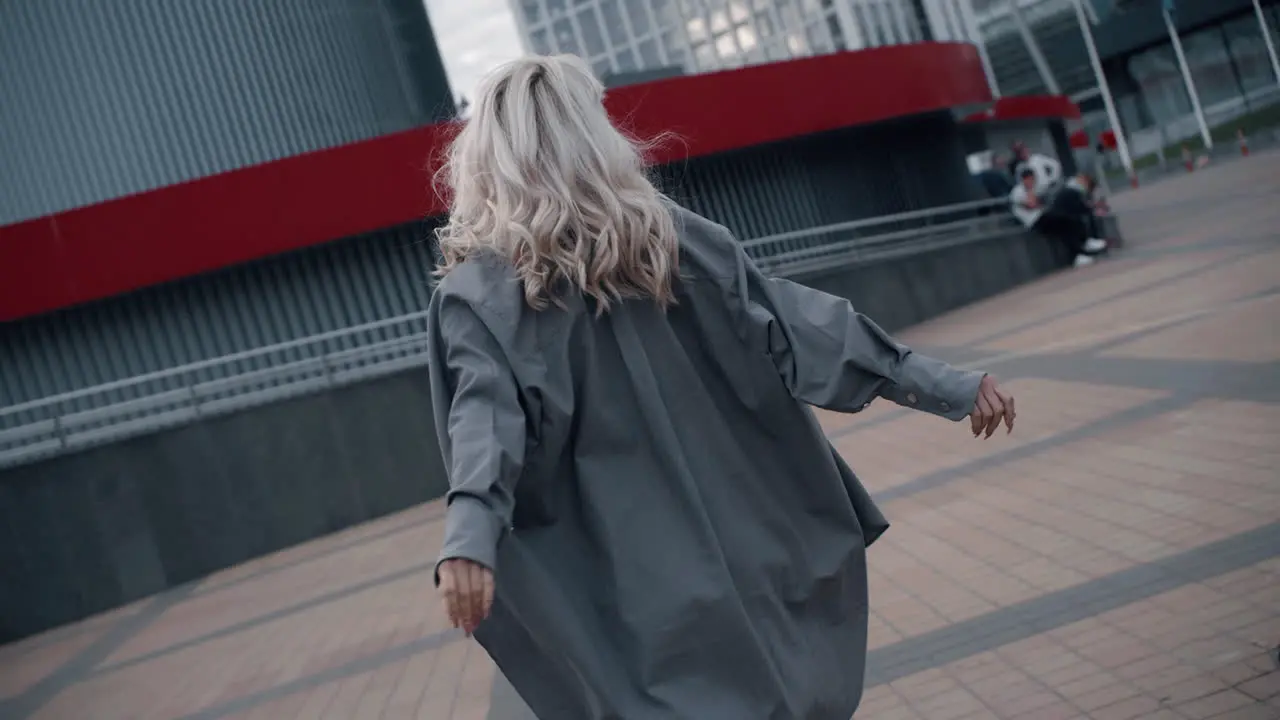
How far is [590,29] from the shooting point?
80.5 metres

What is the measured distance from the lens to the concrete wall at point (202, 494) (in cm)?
1165

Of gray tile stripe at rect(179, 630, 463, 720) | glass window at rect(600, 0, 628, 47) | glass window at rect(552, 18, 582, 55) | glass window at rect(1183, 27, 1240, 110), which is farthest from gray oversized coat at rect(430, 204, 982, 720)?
glass window at rect(552, 18, 582, 55)

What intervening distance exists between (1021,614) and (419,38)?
57.1ft

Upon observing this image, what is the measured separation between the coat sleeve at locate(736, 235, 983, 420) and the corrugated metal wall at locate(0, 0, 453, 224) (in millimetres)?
14295

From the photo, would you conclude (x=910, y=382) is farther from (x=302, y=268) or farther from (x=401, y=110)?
(x=401, y=110)

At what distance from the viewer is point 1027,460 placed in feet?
23.1

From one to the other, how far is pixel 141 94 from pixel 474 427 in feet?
52.1

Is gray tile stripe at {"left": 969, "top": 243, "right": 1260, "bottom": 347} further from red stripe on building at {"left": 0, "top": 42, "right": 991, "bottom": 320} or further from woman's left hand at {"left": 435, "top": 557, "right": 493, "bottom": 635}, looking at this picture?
woman's left hand at {"left": 435, "top": 557, "right": 493, "bottom": 635}

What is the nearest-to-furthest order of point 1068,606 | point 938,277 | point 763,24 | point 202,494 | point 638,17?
point 1068,606 → point 202,494 → point 938,277 → point 763,24 → point 638,17

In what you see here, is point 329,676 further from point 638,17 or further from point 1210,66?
point 638,17

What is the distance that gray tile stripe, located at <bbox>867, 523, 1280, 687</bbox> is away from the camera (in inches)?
175

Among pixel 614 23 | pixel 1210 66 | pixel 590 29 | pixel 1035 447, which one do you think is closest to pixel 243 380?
pixel 1035 447

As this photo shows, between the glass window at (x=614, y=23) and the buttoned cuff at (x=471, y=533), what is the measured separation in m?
79.0

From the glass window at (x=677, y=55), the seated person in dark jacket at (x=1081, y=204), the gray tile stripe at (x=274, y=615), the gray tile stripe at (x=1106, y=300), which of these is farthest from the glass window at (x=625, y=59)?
the gray tile stripe at (x=274, y=615)
